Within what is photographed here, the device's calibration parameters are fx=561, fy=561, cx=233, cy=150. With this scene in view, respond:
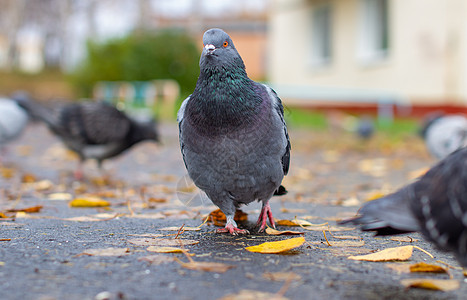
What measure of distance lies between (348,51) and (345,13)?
1.04 metres

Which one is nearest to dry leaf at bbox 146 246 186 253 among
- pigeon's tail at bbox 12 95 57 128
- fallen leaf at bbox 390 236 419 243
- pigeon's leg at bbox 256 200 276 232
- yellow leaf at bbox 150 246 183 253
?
yellow leaf at bbox 150 246 183 253

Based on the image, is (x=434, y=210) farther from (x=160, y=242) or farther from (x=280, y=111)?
(x=160, y=242)

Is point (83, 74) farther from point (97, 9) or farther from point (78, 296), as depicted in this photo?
point (78, 296)

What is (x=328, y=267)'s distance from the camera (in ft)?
8.19

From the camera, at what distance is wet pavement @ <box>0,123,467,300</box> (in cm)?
216

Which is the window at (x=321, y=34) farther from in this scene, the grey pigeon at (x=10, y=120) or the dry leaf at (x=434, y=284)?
the dry leaf at (x=434, y=284)

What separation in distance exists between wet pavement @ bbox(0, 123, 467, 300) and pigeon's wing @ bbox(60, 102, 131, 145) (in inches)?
25.1

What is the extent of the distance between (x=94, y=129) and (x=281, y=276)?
15.9 feet

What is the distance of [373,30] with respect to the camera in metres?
14.8

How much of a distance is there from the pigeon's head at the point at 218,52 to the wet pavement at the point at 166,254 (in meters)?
0.95

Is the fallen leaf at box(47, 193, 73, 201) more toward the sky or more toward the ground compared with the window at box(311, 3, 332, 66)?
more toward the ground

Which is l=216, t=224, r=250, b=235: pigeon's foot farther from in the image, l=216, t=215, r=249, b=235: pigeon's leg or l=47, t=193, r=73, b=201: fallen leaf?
l=47, t=193, r=73, b=201: fallen leaf

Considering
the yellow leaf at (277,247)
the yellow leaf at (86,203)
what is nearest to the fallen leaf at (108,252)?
the yellow leaf at (277,247)

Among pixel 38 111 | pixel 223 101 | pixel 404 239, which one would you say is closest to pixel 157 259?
pixel 223 101
